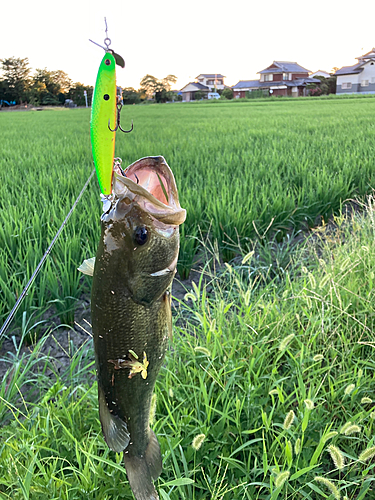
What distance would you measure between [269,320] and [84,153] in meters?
5.07

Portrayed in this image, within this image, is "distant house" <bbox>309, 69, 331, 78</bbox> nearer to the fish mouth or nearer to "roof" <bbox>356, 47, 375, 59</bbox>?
"roof" <bbox>356, 47, 375, 59</bbox>

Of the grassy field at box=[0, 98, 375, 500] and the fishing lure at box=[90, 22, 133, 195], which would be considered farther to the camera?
the grassy field at box=[0, 98, 375, 500]

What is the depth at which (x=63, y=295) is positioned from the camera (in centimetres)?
253

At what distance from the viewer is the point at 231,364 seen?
1.69 meters

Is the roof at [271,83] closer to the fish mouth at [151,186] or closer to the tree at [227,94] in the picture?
the tree at [227,94]

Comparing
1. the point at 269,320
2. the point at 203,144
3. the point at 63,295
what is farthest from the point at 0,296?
the point at 203,144

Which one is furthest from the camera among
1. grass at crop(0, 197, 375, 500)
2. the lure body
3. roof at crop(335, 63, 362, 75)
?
roof at crop(335, 63, 362, 75)

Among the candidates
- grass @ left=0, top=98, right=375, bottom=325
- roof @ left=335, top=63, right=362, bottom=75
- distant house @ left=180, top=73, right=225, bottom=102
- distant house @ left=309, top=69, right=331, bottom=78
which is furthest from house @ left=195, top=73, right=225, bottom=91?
grass @ left=0, top=98, right=375, bottom=325

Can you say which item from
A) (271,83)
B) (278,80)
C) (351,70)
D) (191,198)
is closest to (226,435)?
(191,198)

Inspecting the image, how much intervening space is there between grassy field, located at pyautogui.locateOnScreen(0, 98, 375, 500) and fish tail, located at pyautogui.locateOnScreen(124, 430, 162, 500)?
1.53 feet

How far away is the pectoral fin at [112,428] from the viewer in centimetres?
57

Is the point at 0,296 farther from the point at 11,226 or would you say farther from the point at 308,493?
the point at 308,493

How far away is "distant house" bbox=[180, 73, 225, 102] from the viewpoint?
59719 mm

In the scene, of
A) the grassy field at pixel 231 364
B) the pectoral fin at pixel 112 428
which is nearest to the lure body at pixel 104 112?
the pectoral fin at pixel 112 428
